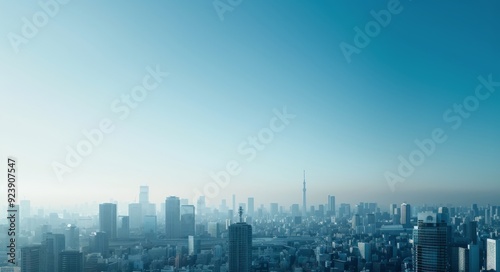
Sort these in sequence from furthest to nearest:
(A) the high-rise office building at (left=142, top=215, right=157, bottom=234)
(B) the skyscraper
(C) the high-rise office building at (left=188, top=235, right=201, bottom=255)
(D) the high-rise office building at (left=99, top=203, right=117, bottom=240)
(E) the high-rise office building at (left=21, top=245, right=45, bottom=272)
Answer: (A) the high-rise office building at (left=142, top=215, right=157, bottom=234) → (D) the high-rise office building at (left=99, top=203, right=117, bottom=240) → (C) the high-rise office building at (left=188, top=235, right=201, bottom=255) → (B) the skyscraper → (E) the high-rise office building at (left=21, top=245, right=45, bottom=272)

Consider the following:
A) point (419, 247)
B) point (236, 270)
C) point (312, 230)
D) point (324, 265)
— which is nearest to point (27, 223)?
point (236, 270)

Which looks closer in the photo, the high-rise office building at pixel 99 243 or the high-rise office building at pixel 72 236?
the high-rise office building at pixel 72 236

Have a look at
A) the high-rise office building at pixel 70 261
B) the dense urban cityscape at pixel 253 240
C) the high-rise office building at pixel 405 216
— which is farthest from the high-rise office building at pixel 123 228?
the high-rise office building at pixel 405 216

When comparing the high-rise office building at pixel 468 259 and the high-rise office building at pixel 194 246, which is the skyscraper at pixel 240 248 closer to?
the high-rise office building at pixel 194 246

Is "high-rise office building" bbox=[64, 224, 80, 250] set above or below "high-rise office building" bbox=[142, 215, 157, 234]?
above

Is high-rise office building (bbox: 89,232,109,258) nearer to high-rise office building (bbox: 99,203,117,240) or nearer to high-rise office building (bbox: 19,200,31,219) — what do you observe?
high-rise office building (bbox: 99,203,117,240)

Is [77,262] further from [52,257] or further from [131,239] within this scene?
[131,239]

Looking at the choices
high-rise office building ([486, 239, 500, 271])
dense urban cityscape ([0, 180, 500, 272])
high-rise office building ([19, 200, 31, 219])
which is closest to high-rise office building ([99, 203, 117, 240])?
dense urban cityscape ([0, 180, 500, 272])

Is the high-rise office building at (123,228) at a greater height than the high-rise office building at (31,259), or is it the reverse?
the high-rise office building at (31,259)
